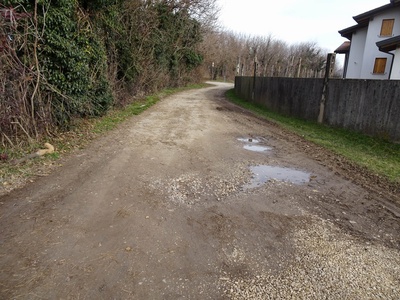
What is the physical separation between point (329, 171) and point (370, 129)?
3722mm

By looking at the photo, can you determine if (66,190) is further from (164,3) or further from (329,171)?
(164,3)

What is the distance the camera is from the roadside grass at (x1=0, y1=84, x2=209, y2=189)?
15.4ft

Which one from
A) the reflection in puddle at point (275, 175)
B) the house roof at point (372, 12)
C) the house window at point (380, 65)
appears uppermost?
the house roof at point (372, 12)

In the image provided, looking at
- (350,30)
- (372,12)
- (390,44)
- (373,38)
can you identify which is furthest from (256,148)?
(350,30)

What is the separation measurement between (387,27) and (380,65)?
301 cm

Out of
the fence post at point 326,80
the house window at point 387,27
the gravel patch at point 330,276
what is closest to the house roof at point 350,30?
the house window at point 387,27

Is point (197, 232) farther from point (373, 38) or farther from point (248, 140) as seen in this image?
point (373, 38)

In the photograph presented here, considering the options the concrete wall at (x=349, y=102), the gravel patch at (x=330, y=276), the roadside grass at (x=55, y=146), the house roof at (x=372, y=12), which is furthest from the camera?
the house roof at (x=372, y=12)

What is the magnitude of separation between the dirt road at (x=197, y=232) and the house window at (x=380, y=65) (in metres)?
20.8

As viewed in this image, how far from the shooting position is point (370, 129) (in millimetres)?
8117

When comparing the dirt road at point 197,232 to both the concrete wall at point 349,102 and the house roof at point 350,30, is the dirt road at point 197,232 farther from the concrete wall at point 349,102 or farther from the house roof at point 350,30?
the house roof at point 350,30

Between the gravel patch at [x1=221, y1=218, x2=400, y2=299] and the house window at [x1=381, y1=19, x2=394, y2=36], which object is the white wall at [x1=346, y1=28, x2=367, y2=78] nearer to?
the house window at [x1=381, y1=19, x2=394, y2=36]

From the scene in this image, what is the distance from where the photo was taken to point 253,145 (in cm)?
743

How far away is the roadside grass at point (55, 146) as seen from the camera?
470cm
